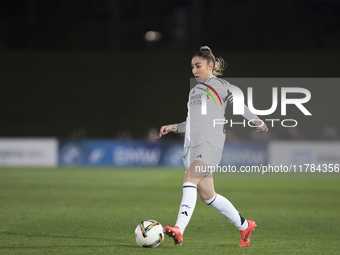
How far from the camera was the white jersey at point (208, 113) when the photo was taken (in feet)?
19.5

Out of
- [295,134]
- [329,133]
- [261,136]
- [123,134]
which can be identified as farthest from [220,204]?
[123,134]

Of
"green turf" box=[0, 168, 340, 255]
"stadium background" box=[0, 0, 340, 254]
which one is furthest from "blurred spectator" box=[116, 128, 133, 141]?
"green turf" box=[0, 168, 340, 255]

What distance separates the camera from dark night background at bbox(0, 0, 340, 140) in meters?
34.4

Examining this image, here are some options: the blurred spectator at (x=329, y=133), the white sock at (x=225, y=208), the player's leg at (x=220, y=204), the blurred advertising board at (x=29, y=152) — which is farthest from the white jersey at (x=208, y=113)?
the blurred spectator at (x=329, y=133)

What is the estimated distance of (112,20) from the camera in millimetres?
34594

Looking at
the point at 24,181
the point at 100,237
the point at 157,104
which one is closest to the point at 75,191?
the point at 24,181

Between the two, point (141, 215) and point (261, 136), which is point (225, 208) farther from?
point (261, 136)

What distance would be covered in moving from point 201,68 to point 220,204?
5.03 feet

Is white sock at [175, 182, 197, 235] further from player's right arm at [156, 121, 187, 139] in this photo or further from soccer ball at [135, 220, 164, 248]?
player's right arm at [156, 121, 187, 139]

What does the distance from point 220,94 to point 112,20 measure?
96.9ft

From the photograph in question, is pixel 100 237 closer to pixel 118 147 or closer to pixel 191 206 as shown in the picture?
pixel 191 206

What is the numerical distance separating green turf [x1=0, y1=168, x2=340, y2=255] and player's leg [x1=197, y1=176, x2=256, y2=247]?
0.66ft

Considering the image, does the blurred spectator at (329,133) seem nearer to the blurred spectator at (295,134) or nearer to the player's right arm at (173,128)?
the blurred spectator at (295,134)

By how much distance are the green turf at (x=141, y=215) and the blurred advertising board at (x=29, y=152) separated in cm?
511
